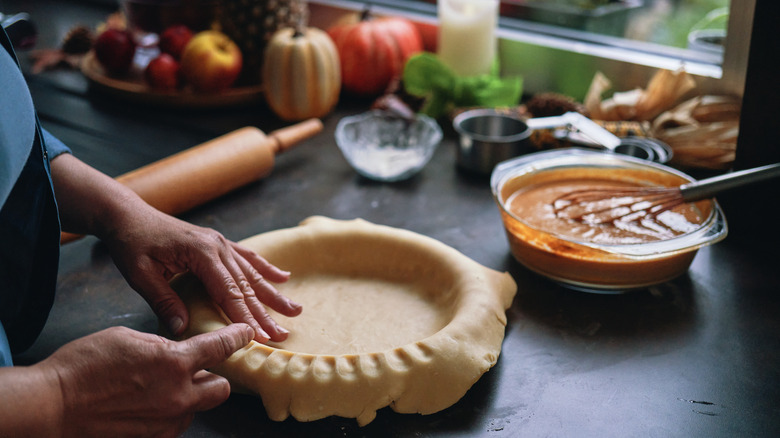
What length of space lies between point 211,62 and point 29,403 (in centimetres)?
141

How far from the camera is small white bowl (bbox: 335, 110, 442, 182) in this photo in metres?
1.50

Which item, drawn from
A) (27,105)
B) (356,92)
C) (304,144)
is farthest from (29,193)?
(356,92)

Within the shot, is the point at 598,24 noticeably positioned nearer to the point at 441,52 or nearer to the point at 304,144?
the point at 441,52

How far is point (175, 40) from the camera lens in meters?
1.95

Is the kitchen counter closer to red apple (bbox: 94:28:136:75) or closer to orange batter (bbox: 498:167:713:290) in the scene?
orange batter (bbox: 498:167:713:290)

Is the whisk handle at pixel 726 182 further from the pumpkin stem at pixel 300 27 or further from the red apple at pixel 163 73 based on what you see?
the red apple at pixel 163 73

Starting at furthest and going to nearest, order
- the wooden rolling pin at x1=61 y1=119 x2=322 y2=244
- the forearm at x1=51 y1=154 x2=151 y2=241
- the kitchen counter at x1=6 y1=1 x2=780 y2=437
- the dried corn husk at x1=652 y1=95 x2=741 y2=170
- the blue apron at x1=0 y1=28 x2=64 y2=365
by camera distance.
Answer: the dried corn husk at x1=652 y1=95 x2=741 y2=170 → the wooden rolling pin at x1=61 y1=119 x2=322 y2=244 → the forearm at x1=51 y1=154 x2=151 y2=241 → the kitchen counter at x1=6 y1=1 x2=780 y2=437 → the blue apron at x1=0 y1=28 x2=64 y2=365

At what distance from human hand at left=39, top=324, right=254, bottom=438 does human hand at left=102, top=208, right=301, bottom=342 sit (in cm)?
20

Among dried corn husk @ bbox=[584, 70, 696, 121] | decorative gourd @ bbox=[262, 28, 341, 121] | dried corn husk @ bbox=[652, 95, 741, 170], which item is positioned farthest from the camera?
decorative gourd @ bbox=[262, 28, 341, 121]

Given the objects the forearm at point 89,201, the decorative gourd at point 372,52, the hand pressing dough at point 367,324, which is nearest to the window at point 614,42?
the decorative gourd at point 372,52

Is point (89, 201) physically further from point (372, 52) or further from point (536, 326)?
point (372, 52)

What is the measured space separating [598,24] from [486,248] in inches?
39.0

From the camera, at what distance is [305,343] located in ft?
3.01

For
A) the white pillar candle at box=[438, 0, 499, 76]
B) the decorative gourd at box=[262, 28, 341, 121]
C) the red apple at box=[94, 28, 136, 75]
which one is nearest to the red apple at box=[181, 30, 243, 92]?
the decorative gourd at box=[262, 28, 341, 121]
